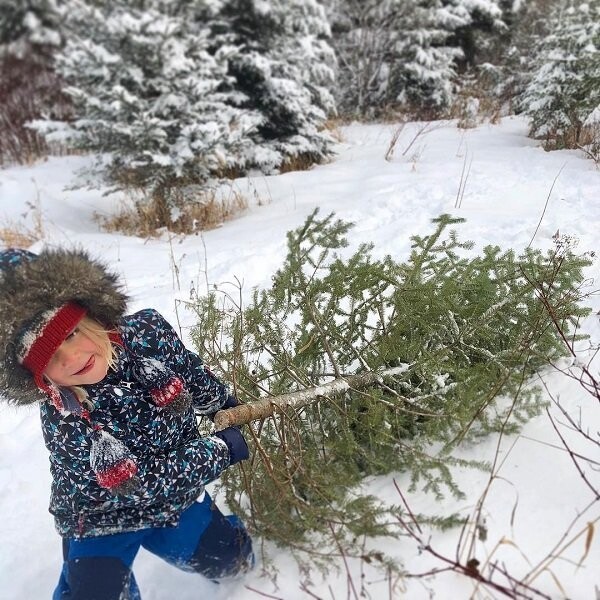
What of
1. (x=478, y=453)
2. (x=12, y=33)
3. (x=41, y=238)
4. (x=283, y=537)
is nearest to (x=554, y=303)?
(x=478, y=453)

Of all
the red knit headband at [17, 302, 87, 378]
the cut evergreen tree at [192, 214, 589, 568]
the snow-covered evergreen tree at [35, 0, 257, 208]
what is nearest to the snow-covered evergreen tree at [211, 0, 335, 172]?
the snow-covered evergreen tree at [35, 0, 257, 208]

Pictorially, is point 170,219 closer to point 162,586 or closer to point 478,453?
point 162,586

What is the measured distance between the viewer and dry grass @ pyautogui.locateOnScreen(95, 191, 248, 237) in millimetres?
5258

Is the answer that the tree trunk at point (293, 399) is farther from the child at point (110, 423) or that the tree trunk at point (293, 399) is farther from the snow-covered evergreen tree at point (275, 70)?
the snow-covered evergreen tree at point (275, 70)

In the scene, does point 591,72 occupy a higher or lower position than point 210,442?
higher

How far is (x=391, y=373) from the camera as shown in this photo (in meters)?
1.94

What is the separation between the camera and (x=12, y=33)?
49.1 ft

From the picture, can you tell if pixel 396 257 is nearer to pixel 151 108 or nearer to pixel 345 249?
pixel 345 249

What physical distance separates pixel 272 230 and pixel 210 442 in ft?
9.97

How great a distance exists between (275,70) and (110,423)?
232 inches

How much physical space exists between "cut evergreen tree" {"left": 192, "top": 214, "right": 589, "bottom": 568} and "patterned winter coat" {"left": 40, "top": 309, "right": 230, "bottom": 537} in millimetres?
218

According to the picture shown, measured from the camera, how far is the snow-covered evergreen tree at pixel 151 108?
5094 millimetres

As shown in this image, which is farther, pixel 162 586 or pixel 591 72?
pixel 591 72

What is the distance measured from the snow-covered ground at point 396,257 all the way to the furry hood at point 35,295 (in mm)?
854
